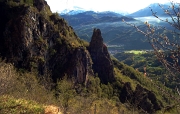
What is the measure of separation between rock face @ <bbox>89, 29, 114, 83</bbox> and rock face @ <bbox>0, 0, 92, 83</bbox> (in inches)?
607

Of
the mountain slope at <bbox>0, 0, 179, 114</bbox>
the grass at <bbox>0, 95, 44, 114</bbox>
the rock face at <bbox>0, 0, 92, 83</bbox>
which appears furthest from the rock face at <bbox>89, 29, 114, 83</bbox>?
the grass at <bbox>0, 95, 44, 114</bbox>

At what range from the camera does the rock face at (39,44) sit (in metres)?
53.7

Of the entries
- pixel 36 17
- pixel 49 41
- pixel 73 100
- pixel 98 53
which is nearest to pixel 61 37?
pixel 49 41

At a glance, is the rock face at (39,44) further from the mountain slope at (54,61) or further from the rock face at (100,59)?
the rock face at (100,59)

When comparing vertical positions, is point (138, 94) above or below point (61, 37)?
below

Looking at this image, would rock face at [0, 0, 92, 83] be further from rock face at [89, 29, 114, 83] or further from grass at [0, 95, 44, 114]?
grass at [0, 95, 44, 114]

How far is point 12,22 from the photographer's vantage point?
179 ft

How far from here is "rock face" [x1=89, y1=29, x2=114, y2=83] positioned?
91.6 metres

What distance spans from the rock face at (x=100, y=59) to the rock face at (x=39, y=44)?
1542cm

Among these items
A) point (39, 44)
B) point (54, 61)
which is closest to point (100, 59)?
point (54, 61)

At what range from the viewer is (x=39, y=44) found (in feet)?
195

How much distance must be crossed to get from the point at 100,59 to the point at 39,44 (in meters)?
39.5

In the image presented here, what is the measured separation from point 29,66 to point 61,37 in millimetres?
19288

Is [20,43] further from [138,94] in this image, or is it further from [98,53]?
[98,53]
